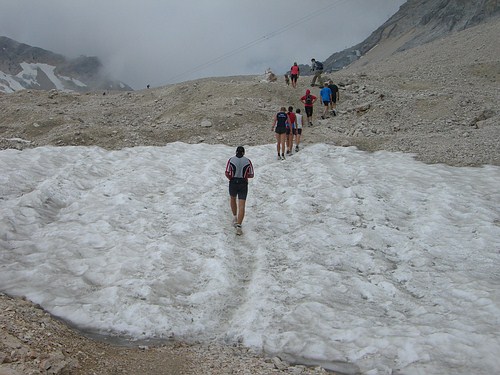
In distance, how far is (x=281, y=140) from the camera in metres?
16.9

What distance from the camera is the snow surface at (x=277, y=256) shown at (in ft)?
21.6

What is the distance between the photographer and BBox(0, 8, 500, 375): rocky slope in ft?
19.1

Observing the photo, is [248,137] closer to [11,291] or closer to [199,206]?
[199,206]

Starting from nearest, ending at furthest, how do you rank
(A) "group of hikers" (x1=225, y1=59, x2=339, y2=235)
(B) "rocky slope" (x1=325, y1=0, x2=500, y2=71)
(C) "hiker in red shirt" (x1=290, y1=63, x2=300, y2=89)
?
(A) "group of hikers" (x1=225, y1=59, x2=339, y2=235) → (C) "hiker in red shirt" (x1=290, y1=63, x2=300, y2=89) → (B) "rocky slope" (x1=325, y1=0, x2=500, y2=71)

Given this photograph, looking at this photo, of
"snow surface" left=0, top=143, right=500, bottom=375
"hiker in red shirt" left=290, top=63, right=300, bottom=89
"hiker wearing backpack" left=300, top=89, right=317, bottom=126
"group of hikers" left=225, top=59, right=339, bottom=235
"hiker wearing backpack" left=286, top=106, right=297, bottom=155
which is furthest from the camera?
"hiker in red shirt" left=290, top=63, right=300, bottom=89

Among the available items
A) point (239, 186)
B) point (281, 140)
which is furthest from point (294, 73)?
point (239, 186)

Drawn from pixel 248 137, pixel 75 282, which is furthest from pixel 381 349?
pixel 248 137

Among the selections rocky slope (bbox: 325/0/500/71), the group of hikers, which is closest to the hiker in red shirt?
the group of hikers

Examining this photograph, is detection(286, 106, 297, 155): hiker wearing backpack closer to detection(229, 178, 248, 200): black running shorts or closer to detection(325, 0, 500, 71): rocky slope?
detection(229, 178, 248, 200): black running shorts

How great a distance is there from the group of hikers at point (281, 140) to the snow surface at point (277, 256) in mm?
633

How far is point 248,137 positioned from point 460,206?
9.57m

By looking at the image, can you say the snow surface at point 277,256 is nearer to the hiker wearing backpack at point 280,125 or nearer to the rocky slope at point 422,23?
the hiker wearing backpack at point 280,125

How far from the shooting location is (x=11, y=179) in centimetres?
1176

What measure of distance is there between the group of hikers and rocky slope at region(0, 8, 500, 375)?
87 centimetres
